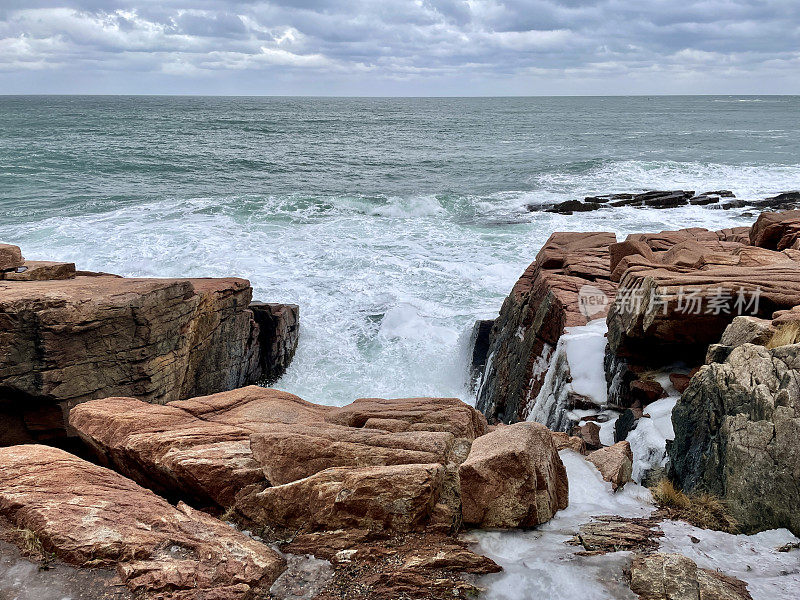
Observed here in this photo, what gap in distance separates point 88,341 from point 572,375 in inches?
355

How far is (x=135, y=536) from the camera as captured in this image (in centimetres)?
453

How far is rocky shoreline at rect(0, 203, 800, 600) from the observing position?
4.49 m

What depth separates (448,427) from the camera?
22.2 feet

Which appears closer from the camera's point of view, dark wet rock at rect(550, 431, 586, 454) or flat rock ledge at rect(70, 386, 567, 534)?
flat rock ledge at rect(70, 386, 567, 534)

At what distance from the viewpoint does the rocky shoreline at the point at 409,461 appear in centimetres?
449

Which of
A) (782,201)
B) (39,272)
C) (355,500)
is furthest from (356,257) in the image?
(782,201)

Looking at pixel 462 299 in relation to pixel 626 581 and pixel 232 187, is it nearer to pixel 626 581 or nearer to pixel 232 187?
pixel 626 581

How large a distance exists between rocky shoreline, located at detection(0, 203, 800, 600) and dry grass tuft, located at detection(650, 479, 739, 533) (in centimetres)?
8

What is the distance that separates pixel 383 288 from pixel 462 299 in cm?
297

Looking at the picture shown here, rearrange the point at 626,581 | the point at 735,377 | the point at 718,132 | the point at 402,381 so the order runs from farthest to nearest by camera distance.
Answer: the point at 718,132, the point at 402,381, the point at 735,377, the point at 626,581

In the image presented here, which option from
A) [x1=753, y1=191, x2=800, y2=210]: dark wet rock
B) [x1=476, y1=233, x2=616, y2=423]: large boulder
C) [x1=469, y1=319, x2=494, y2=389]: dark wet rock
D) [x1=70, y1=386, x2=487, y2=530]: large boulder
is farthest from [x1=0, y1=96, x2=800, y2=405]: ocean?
[x1=70, y1=386, x2=487, y2=530]: large boulder

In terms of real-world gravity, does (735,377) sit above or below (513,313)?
above

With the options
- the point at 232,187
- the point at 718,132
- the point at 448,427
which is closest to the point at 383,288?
the point at 448,427

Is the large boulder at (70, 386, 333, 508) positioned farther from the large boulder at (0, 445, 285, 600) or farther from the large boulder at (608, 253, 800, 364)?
the large boulder at (608, 253, 800, 364)
